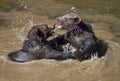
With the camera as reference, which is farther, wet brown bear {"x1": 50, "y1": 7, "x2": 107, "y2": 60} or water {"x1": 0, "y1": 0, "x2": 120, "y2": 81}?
wet brown bear {"x1": 50, "y1": 7, "x2": 107, "y2": 60}

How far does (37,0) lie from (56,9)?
3.90ft

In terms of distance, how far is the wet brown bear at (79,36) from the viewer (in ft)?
24.7

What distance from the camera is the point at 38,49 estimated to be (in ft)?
24.7

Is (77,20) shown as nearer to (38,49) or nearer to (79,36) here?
(79,36)

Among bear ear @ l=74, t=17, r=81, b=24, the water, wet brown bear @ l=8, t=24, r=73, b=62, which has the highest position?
bear ear @ l=74, t=17, r=81, b=24

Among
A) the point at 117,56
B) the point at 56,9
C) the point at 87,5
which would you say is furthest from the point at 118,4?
the point at 117,56

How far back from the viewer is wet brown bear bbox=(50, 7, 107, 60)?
7543 millimetres

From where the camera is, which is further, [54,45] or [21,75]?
[54,45]

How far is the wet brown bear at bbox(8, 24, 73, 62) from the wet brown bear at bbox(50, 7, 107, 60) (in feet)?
0.75

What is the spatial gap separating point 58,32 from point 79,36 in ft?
5.19

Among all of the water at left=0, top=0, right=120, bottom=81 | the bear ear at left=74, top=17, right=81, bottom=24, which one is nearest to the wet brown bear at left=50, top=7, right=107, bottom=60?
the bear ear at left=74, top=17, right=81, bottom=24

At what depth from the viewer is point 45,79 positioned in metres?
7.01

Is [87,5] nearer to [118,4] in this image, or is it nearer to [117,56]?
[118,4]

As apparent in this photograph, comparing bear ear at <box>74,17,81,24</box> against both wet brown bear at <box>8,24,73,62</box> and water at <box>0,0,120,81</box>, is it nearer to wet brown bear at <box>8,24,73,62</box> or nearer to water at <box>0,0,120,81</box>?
wet brown bear at <box>8,24,73,62</box>
